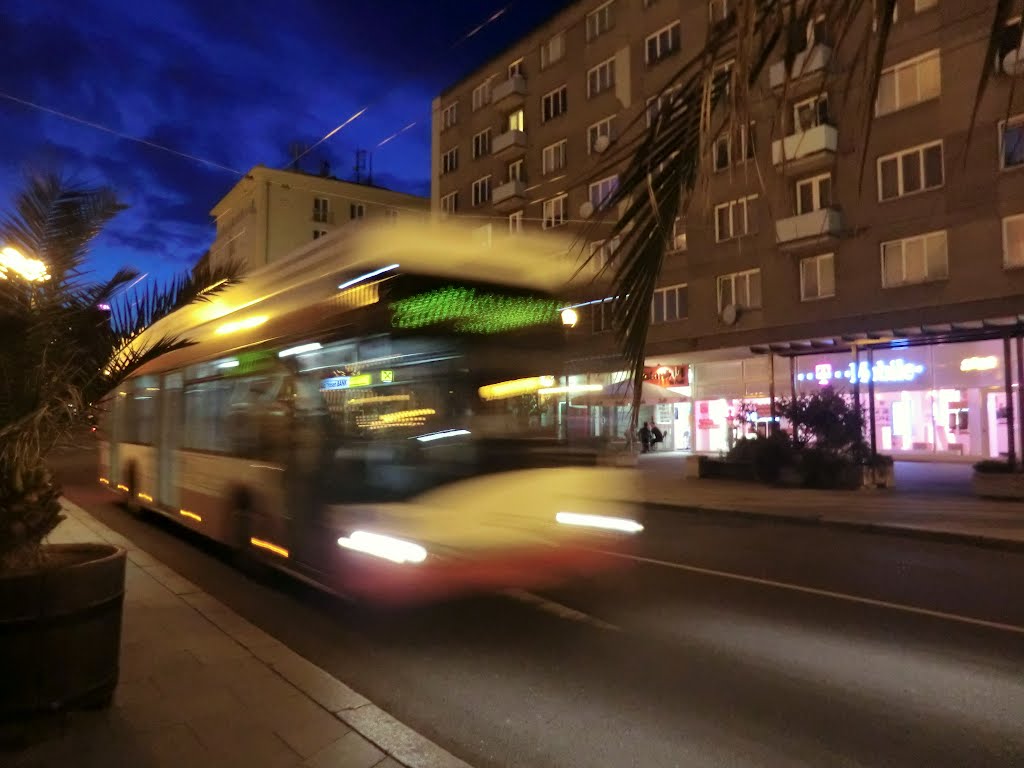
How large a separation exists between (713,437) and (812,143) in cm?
1406

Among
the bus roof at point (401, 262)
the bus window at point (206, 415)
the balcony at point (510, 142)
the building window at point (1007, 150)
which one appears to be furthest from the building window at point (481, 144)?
the building window at point (1007, 150)

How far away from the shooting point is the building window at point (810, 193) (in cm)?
2467

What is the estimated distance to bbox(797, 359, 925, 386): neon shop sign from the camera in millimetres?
25609

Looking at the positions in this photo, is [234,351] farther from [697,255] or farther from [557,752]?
[697,255]

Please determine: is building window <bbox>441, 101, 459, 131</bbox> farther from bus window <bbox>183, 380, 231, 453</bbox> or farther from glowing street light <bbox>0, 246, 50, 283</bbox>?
glowing street light <bbox>0, 246, 50, 283</bbox>

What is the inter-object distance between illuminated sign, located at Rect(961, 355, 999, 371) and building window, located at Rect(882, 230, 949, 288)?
4.21m

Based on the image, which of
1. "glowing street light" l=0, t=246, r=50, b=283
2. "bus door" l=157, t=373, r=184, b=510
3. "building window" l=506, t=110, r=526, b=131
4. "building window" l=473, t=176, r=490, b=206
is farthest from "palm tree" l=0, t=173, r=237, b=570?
"building window" l=473, t=176, r=490, b=206

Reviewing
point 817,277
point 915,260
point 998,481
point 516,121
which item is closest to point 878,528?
point 998,481

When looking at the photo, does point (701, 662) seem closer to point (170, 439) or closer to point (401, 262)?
point (401, 262)

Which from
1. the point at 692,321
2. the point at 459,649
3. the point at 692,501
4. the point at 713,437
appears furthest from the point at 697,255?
the point at 459,649

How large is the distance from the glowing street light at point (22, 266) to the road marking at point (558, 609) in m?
5.08

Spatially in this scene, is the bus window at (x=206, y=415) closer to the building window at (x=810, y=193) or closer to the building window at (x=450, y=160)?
the building window at (x=810, y=193)

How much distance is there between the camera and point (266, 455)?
7938 mm

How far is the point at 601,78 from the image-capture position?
107 ft
